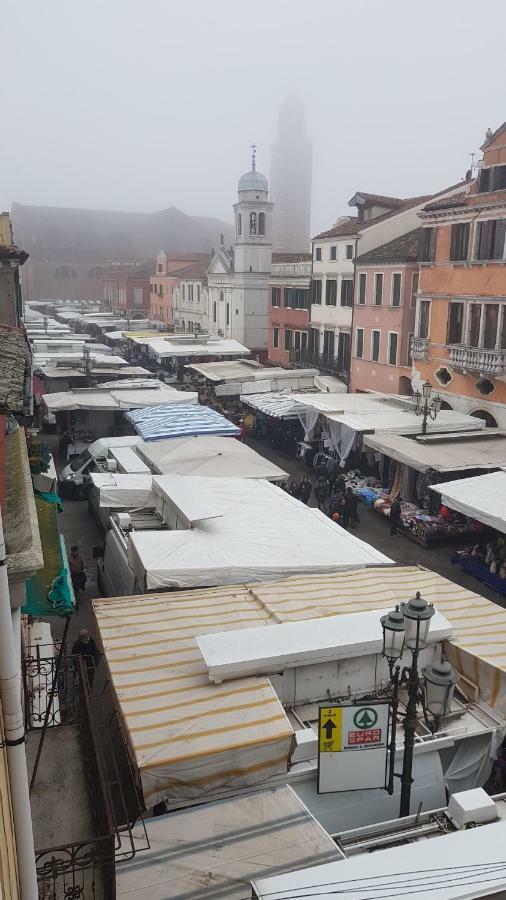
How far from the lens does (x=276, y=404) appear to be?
2716 centimetres

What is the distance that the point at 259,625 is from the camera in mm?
8742

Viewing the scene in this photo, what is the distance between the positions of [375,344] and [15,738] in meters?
28.0

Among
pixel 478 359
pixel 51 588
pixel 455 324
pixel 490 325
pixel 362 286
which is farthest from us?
pixel 362 286

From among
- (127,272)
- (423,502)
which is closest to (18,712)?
(423,502)

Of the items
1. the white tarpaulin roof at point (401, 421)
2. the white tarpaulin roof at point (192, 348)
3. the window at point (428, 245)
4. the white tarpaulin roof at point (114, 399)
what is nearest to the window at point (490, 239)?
the window at point (428, 245)

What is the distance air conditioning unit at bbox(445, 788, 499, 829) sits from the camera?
21.5 ft

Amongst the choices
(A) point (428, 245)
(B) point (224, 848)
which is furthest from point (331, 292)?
(B) point (224, 848)

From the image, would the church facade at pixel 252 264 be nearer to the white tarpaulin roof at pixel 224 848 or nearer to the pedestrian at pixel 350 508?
the pedestrian at pixel 350 508

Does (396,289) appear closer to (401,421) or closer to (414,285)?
(414,285)

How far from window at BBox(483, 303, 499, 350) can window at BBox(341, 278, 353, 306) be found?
34.3 feet

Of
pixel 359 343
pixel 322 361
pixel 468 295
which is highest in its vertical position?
pixel 468 295

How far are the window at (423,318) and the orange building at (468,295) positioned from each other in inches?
1.5

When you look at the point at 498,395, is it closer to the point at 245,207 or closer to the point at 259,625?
the point at 259,625

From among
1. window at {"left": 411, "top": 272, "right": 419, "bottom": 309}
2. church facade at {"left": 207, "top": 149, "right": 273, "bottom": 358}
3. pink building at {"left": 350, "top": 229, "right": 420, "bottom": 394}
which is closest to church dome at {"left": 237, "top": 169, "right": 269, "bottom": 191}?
church facade at {"left": 207, "top": 149, "right": 273, "bottom": 358}
